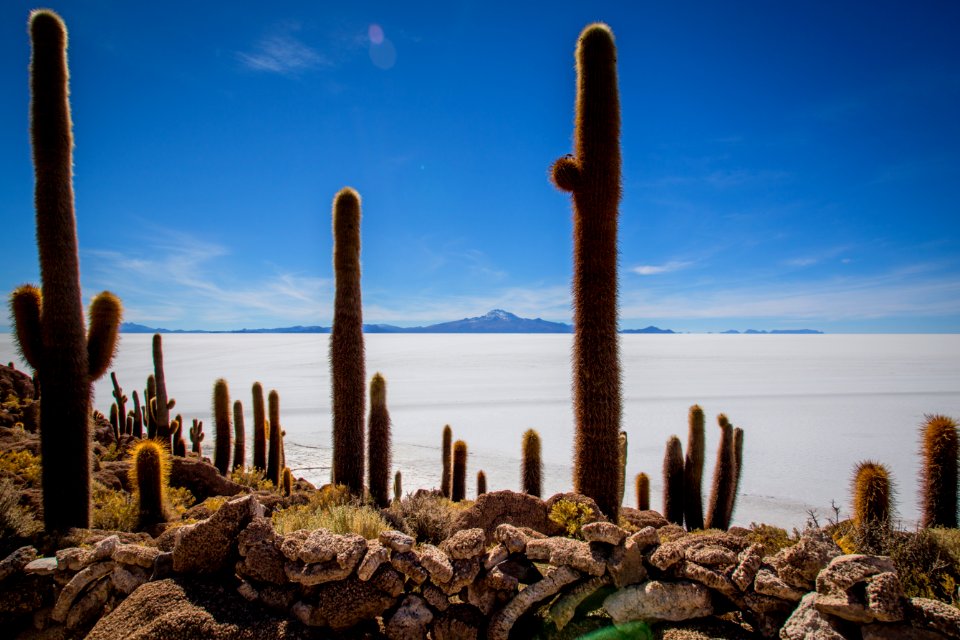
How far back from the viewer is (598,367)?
6.55 m

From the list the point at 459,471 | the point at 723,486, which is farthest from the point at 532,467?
the point at 723,486

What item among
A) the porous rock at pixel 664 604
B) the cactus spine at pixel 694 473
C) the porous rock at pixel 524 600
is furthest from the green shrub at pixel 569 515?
the cactus spine at pixel 694 473

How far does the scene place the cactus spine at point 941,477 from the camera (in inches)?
242

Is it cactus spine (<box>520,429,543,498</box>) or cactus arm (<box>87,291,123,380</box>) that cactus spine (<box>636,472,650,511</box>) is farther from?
cactus arm (<box>87,291,123,380</box>)

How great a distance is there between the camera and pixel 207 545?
3.67 meters

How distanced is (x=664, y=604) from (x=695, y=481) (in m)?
7.54

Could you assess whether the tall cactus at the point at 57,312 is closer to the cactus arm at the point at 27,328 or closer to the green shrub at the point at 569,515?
the cactus arm at the point at 27,328

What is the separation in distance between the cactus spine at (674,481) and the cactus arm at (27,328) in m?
10.5

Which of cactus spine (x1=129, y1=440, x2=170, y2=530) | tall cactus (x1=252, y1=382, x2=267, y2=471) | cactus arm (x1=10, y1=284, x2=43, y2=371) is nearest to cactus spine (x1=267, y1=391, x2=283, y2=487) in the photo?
tall cactus (x1=252, y1=382, x2=267, y2=471)

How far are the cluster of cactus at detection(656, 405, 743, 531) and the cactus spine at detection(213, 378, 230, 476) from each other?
11112 millimetres

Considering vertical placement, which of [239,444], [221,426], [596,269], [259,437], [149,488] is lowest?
[239,444]

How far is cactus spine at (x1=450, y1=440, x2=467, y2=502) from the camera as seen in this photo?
10.3 metres

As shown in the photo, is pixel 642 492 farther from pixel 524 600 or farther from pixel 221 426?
pixel 221 426

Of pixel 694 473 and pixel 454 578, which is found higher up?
pixel 454 578
